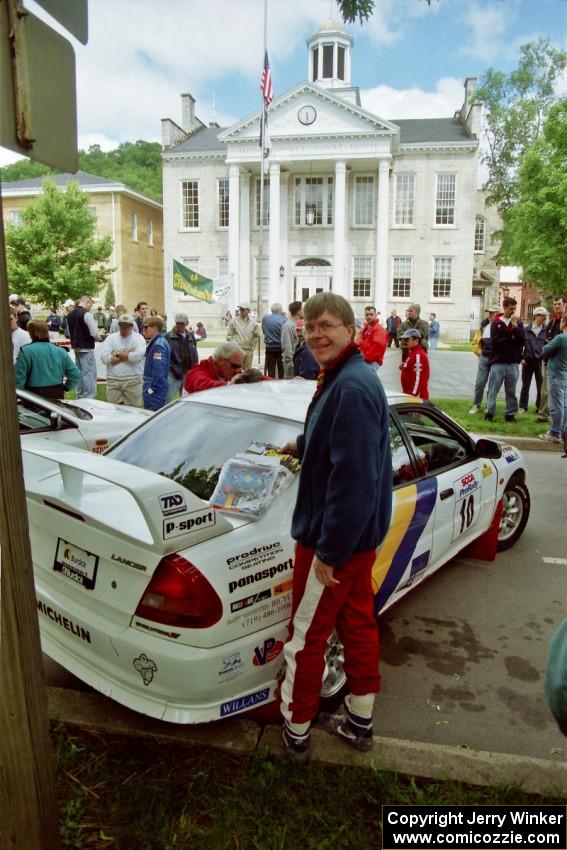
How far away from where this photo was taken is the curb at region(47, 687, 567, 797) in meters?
2.62

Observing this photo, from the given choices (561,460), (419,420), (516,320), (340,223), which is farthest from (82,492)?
(340,223)

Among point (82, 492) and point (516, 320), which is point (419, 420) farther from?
point (516, 320)

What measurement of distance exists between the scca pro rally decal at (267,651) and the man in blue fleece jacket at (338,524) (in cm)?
10

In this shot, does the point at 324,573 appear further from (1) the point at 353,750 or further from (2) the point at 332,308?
(2) the point at 332,308

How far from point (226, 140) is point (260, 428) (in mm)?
36757

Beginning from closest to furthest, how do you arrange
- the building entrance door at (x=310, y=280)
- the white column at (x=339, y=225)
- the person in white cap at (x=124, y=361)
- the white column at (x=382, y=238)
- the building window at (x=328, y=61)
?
the person in white cap at (x=124, y=361) → the white column at (x=339, y=225) → the white column at (x=382, y=238) → the building entrance door at (x=310, y=280) → the building window at (x=328, y=61)

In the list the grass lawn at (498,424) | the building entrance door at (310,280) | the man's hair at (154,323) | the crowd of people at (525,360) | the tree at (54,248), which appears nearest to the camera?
the man's hair at (154,323)

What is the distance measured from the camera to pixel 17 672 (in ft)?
5.97

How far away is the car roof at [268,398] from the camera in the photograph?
3654 millimetres

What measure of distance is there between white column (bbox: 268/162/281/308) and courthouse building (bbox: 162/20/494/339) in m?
0.08

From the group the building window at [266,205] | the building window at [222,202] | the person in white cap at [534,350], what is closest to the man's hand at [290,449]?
the person in white cap at [534,350]

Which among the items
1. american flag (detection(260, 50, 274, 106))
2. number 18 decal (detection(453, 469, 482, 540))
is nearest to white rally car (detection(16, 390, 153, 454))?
number 18 decal (detection(453, 469, 482, 540))

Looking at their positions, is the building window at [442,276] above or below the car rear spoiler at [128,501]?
above

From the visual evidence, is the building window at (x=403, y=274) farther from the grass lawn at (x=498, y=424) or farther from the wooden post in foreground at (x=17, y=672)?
the wooden post in foreground at (x=17, y=672)
